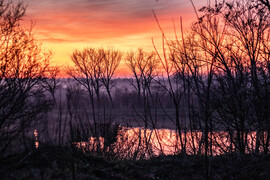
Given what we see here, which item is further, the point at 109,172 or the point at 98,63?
the point at 98,63

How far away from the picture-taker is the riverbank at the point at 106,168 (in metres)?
4.05

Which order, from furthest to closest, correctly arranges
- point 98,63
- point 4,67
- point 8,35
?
point 98,63 → point 8,35 → point 4,67

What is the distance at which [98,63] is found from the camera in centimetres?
5453

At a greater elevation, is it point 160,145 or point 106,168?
point 160,145

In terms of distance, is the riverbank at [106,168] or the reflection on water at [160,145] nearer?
the riverbank at [106,168]

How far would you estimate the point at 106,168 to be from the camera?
509cm

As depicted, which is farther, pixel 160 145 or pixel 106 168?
pixel 160 145

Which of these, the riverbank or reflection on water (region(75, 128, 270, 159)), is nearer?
the riverbank

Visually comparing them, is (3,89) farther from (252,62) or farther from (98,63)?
(98,63)

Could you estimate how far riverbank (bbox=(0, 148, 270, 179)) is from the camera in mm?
4050

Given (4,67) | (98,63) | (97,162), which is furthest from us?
(98,63)

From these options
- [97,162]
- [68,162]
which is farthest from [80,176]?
[97,162]

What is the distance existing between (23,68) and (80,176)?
13.7 m

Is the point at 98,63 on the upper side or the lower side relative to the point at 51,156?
upper
